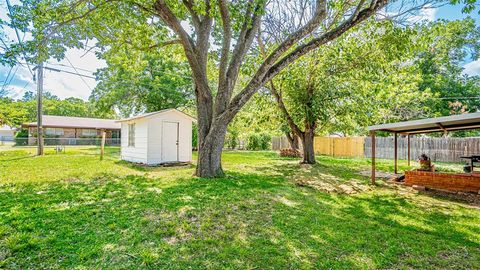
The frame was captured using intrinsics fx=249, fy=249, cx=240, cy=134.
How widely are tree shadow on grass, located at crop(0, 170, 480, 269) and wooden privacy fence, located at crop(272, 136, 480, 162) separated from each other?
12121mm

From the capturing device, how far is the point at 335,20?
309 inches

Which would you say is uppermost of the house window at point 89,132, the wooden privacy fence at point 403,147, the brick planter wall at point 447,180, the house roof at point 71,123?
the house roof at point 71,123

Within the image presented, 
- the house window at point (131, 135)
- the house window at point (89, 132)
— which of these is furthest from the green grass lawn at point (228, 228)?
the house window at point (89, 132)

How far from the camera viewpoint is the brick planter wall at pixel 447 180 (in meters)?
6.11

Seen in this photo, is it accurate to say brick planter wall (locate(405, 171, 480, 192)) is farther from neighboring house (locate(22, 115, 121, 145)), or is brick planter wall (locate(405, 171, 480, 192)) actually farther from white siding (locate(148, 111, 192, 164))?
neighboring house (locate(22, 115, 121, 145))

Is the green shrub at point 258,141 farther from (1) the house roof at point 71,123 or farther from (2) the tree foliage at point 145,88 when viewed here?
(1) the house roof at point 71,123

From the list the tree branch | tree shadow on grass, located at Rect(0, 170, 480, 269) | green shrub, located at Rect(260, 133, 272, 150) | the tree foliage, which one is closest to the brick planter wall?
tree shadow on grass, located at Rect(0, 170, 480, 269)

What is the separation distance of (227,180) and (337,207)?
311cm

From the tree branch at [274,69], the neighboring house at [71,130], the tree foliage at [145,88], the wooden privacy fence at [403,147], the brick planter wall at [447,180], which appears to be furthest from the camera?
the neighboring house at [71,130]

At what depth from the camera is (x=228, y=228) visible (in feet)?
11.6

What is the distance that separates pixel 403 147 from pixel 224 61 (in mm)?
13992

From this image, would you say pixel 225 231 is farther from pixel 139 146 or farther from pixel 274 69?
pixel 139 146

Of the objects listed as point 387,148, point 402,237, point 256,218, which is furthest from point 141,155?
point 387,148

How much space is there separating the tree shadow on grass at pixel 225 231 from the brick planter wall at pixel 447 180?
6.17ft
